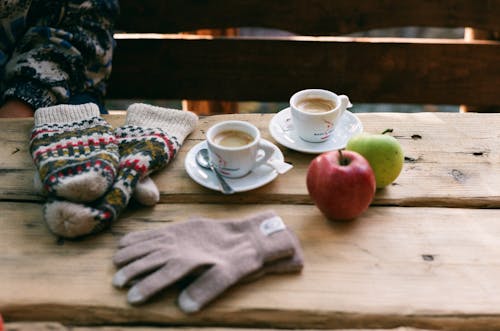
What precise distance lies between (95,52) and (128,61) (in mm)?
388

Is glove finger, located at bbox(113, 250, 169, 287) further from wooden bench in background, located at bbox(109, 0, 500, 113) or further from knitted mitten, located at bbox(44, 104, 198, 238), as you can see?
wooden bench in background, located at bbox(109, 0, 500, 113)

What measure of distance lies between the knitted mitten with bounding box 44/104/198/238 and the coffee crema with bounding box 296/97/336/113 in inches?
9.6

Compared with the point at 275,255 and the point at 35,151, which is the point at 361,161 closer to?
the point at 275,255

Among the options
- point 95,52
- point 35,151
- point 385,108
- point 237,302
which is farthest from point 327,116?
point 385,108

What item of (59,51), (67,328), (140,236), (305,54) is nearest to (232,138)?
(140,236)

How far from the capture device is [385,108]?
300cm

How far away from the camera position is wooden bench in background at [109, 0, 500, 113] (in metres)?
1.83

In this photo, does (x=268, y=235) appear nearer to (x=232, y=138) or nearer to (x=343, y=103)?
(x=232, y=138)

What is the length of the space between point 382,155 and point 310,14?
96cm

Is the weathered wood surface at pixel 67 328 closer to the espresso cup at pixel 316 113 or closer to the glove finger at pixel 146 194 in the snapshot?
the glove finger at pixel 146 194

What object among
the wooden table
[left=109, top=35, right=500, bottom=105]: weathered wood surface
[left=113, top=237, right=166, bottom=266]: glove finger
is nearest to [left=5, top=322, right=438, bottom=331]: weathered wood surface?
the wooden table

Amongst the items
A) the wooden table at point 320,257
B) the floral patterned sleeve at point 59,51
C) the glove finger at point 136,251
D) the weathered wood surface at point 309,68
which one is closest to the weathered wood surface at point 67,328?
the wooden table at point 320,257

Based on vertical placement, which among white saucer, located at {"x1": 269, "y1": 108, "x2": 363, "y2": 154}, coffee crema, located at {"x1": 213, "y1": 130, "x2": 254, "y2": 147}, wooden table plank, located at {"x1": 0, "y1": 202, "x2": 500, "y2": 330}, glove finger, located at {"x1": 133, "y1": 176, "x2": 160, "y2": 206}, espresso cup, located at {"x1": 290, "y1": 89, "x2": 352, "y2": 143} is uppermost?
espresso cup, located at {"x1": 290, "y1": 89, "x2": 352, "y2": 143}

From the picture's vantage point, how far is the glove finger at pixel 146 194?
1.01m
